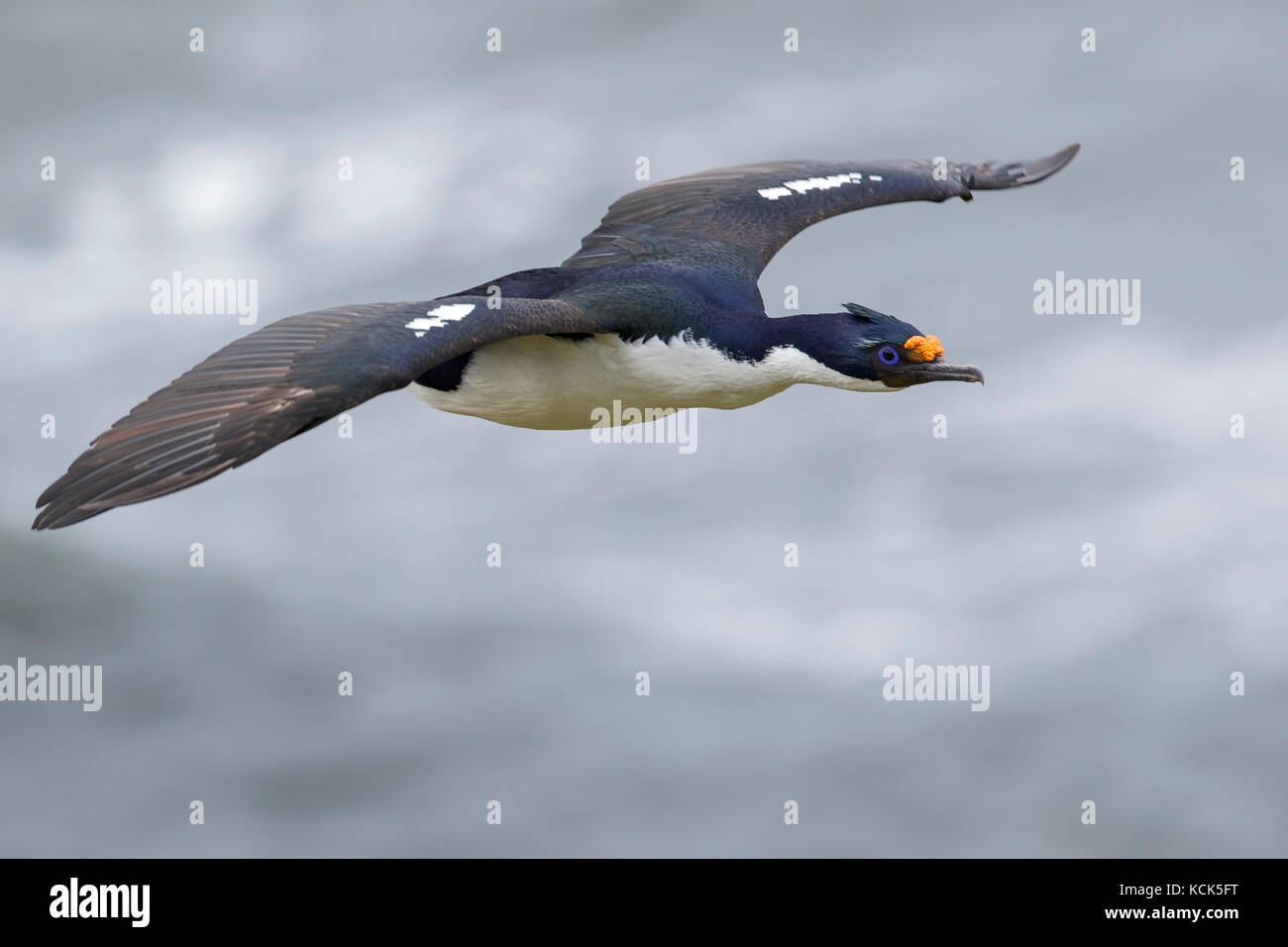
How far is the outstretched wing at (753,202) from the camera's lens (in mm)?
17578

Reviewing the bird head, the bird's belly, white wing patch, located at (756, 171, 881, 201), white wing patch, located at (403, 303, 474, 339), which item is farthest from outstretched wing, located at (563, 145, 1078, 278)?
white wing patch, located at (403, 303, 474, 339)

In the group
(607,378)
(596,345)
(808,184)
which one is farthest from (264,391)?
(808,184)

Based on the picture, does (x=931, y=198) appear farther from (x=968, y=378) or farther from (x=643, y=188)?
(x=968, y=378)

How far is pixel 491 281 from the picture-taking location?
53.0 feet

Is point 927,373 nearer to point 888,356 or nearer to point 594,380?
point 888,356

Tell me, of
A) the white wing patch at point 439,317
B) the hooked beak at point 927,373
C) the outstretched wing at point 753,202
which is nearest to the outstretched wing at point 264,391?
the white wing patch at point 439,317

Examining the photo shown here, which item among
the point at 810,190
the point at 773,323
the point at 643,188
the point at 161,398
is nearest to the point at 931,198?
A: the point at 810,190

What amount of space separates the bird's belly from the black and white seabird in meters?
→ 0.01

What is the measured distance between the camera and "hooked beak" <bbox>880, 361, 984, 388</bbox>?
1508cm

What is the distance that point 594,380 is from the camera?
15656 millimetres

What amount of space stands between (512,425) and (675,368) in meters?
1.48

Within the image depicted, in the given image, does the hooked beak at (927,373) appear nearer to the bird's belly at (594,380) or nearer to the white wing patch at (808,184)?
the bird's belly at (594,380)

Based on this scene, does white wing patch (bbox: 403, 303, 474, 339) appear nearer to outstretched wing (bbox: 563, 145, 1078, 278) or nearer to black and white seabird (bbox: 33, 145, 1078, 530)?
black and white seabird (bbox: 33, 145, 1078, 530)

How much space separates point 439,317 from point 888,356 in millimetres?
Answer: 3319
